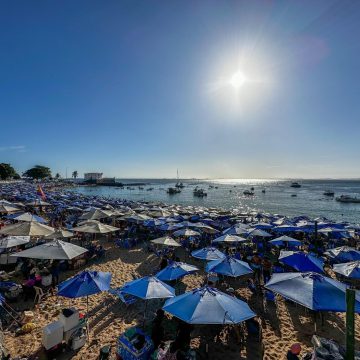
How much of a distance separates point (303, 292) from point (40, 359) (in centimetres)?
642

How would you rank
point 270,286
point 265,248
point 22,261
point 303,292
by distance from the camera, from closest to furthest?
point 303,292 < point 270,286 < point 22,261 < point 265,248

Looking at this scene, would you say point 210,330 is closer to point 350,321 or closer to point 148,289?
point 148,289

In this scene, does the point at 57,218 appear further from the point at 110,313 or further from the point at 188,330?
the point at 188,330

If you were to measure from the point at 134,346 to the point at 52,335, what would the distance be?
2095mm

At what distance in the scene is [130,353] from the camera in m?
5.13

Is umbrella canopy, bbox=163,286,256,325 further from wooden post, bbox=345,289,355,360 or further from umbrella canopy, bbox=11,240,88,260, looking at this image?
umbrella canopy, bbox=11,240,88,260

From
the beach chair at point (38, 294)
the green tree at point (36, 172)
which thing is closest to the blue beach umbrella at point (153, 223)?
the beach chair at point (38, 294)

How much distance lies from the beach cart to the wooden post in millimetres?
3858

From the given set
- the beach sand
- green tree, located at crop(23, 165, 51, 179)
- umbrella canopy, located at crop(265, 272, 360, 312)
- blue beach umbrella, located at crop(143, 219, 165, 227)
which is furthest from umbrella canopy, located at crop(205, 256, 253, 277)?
green tree, located at crop(23, 165, 51, 179)

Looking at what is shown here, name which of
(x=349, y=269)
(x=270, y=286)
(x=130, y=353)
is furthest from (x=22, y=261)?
(x=349, y=269)

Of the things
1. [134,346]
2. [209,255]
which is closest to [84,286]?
[134,346]

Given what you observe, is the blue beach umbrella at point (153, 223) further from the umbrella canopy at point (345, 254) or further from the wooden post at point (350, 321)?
the wooden post at point (350, 321)

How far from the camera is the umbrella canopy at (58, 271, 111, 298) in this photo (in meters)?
6.10

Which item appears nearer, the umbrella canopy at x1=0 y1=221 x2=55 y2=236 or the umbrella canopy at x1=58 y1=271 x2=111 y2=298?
the umbrella canopy at x1=58 y1=271 x2=111 y2=298
